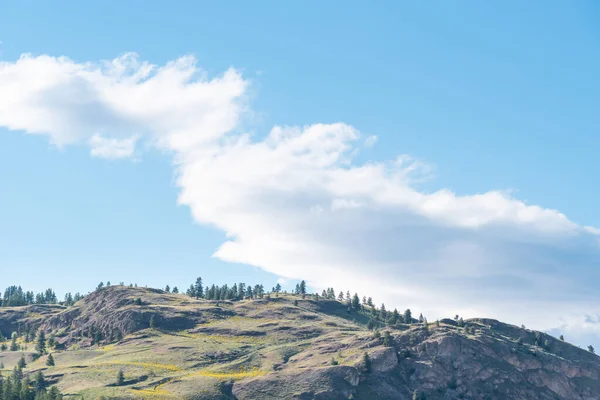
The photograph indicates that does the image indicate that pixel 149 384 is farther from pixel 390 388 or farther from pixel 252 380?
pixel 390 388

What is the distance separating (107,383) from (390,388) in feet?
278

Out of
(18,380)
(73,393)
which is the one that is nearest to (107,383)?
(73,393)

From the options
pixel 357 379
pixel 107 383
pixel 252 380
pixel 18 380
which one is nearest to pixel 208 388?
pixel 252 380

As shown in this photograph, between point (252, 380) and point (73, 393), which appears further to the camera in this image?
point (252, 380)

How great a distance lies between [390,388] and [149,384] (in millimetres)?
72111

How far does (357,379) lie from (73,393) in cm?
8237

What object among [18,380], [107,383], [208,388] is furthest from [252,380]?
[18,380]

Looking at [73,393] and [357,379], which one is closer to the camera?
[73,393]

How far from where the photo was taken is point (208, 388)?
620 ft

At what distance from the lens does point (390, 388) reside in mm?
199125

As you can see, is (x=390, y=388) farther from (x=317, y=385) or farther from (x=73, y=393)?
(x=73, y=393)

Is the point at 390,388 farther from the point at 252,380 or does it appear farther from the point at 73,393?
the point at 73,393

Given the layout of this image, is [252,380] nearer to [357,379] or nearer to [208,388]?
[208,388]

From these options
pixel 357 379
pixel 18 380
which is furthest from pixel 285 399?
pixel 18 380
